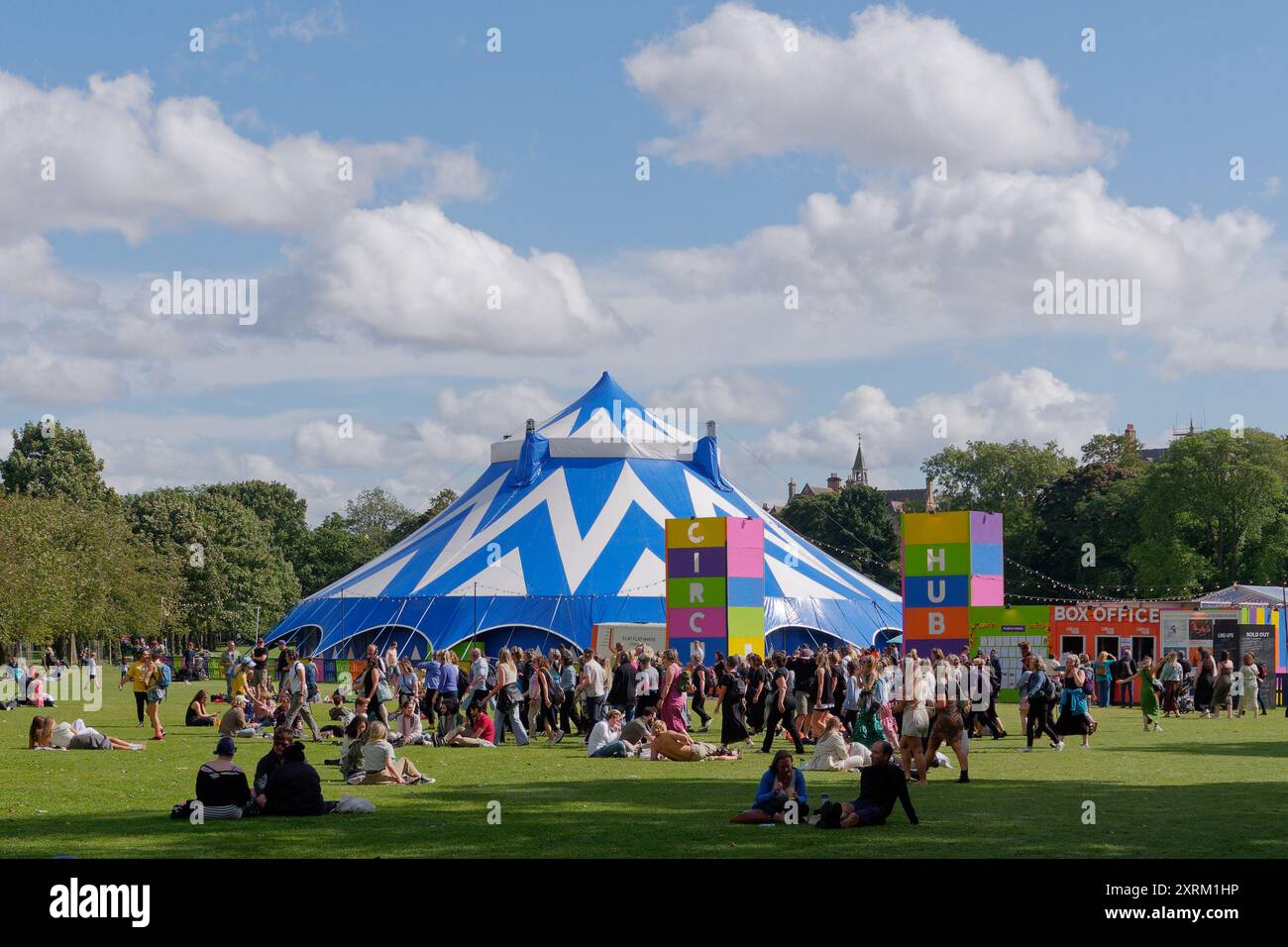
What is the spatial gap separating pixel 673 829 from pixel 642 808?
4.26 feet

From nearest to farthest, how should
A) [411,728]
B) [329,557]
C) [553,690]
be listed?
[411,728]
[553,690]
[329,557]

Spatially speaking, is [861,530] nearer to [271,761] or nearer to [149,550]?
[149,550]

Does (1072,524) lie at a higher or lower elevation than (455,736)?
higher

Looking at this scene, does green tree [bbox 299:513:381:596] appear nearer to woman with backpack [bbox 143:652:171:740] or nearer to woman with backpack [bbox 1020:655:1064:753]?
woman with backpack [bbox 143:652:171:740]

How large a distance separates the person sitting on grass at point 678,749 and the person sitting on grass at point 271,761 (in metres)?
5.72

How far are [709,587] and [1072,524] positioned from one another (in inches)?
1508

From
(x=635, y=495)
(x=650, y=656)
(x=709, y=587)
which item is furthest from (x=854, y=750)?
(x=635, y=495)

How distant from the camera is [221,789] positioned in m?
11.4

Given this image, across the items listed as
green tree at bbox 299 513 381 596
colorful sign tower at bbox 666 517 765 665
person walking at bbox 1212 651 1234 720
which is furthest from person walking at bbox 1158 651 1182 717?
green tree at bbox 299 513 381 596

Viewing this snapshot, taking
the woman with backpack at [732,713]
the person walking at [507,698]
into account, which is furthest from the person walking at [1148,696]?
the person walking at [507,698]

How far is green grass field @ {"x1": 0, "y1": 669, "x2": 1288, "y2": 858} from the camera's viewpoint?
9953 millimetres

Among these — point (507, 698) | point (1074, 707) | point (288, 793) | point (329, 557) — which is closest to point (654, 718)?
point (507, 698)

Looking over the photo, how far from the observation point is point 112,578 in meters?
52.4
